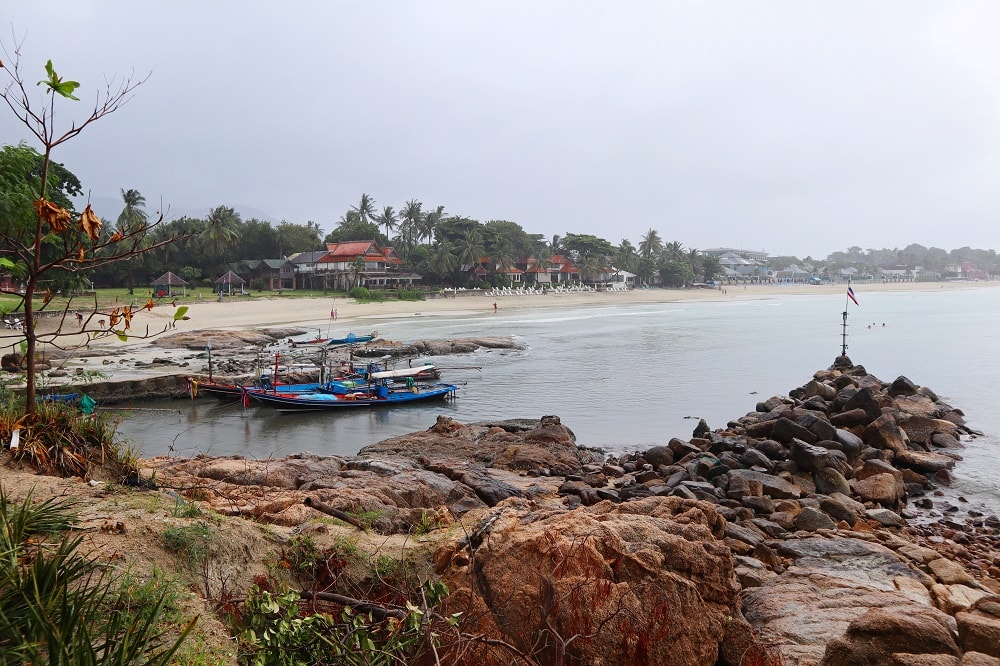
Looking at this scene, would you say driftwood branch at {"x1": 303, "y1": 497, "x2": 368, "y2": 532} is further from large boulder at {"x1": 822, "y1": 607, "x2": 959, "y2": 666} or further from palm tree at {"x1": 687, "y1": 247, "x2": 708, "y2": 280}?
palm tree at {"x1": 687, "y1": 247, "x2": 708, "y2": 280}

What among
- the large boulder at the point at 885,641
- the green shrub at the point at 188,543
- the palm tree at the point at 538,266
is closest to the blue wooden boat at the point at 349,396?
the green shrub at the point at 188,543

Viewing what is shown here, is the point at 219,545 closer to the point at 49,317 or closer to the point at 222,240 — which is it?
the point at 49,317

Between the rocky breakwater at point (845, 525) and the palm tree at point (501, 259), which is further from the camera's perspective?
the palm tree at point (501, 259)

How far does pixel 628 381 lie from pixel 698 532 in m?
26.5

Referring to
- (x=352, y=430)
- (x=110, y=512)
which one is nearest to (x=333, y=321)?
(x=352, y=430)

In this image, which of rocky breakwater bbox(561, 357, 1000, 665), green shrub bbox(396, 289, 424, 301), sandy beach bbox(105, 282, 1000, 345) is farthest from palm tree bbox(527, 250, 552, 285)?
rocky breakwater bbox(561, 357, 1000, 665)

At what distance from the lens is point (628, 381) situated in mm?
32406

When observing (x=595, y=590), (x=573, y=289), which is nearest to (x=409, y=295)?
(x=573, y=289)

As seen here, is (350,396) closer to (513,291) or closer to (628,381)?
(628,381)

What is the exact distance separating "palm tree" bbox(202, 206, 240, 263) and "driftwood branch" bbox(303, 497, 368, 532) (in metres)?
69.7

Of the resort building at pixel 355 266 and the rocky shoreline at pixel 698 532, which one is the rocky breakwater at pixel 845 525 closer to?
the rocky shoreline at pixel 698 532

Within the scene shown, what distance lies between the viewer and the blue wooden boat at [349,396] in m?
25.3

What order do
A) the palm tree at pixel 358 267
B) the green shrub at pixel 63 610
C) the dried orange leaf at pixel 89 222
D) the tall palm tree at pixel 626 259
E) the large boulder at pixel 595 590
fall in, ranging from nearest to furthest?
the green shrub at pixel 63 610 < the dried orange leaf at pixel 89 222 < the large boulder at pixel 595 590 < the palm tree at pixel 358 267 < the tall palm tree at pixel 626 259

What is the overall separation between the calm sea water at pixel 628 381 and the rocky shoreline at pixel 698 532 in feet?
8.65
